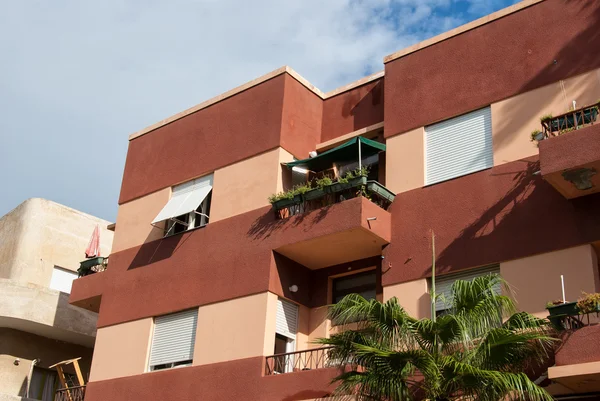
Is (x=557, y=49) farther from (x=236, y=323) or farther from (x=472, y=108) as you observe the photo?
(x=236, y=323)

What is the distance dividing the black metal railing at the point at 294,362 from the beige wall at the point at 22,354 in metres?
11.3

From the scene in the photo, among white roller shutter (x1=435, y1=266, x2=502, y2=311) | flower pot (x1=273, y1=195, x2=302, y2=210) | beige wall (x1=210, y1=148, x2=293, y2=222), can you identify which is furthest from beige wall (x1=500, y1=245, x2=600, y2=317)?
beige wall (x1=210, y1=148, x2=293, y2=222)

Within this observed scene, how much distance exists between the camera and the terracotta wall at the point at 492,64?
18.5 metres

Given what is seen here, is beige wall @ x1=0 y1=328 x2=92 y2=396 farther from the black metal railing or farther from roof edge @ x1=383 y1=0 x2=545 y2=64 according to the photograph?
roof edge @ x1=383 y1=0 x2=545 y2=64

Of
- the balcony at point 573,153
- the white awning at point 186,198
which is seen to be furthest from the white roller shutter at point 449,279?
the white awning at point 186,198

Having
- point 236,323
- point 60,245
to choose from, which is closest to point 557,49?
point 236,323

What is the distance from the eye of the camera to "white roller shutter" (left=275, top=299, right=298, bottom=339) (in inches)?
806

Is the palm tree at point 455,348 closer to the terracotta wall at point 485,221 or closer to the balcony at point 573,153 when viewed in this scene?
the terracotta wall at point 485,221

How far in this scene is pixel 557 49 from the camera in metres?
18.7

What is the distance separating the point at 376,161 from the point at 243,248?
4.00 metres

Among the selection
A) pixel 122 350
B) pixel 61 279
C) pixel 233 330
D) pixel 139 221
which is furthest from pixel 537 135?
pixel 61 279

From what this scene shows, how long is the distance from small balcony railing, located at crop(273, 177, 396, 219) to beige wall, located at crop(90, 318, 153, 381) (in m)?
4.92

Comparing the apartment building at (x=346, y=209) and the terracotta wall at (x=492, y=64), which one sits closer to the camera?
the apartment building at (x=346, y=209)

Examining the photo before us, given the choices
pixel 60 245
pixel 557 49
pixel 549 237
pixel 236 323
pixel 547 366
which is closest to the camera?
pixel 547 366
